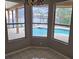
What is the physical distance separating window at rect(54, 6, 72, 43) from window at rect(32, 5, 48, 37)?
61 centimetres

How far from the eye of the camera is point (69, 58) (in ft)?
12.4

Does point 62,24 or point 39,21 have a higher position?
point 39,21

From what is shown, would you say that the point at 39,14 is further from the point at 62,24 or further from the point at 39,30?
the point at 62,24

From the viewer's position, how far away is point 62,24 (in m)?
4.51

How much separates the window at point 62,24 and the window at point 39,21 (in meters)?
0.61

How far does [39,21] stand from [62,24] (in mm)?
1389

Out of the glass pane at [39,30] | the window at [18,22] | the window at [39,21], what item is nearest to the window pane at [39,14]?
the window at [39,21]

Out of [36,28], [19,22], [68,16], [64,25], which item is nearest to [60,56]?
[64,25]

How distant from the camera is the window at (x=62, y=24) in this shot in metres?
4.17

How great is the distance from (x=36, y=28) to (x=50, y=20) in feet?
3.05

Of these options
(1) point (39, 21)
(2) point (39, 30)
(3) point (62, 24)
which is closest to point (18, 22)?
(1) point (39, 21)

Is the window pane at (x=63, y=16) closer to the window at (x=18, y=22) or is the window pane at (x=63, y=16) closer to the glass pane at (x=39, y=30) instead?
the glass pane at (x=39, y=30)

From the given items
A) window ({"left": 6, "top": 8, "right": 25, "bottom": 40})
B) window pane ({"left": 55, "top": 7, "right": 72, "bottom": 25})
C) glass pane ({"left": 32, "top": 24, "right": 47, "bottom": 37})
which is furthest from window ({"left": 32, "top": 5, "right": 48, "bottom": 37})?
window pane ({"left": 55, "top": 7, "right": 72, "bottom": 25})
